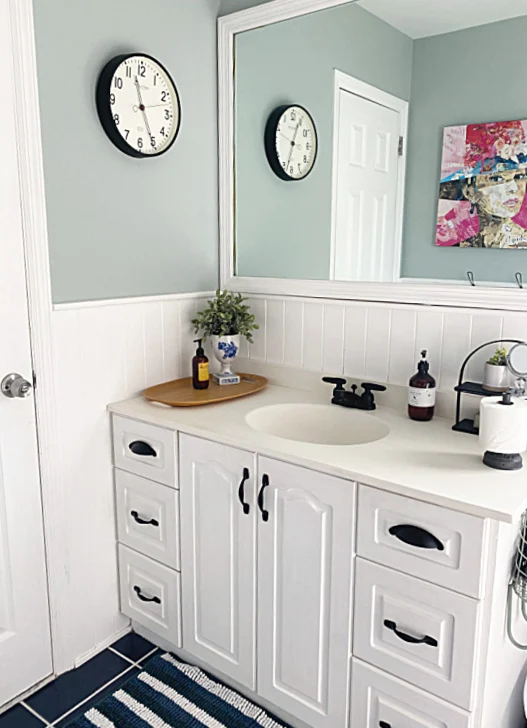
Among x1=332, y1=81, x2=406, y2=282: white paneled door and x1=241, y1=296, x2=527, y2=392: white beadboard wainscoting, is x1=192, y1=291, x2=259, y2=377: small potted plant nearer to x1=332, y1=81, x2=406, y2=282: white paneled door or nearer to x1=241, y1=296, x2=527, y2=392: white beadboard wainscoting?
x1=241, y1=296, x2=527, y2=392: white beadboard wainscoting

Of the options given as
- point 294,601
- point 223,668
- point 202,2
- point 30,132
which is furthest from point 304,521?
point 202,2

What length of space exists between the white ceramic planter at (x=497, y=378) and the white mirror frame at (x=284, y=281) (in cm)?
17

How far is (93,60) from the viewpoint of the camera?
1780 millimetres

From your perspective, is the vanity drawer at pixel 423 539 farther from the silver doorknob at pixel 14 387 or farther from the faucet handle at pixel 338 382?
the silver doorknob at pixel 14 387

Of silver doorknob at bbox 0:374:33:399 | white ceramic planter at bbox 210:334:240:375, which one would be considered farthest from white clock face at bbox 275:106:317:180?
silver doorknob at bbox 0:374:33:399

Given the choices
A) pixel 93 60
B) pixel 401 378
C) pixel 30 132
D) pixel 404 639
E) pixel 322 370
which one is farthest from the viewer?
pixel 322 370

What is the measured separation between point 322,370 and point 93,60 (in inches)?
47.4

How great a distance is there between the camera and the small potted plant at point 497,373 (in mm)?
1659

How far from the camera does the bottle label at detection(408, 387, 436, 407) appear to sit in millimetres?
1761

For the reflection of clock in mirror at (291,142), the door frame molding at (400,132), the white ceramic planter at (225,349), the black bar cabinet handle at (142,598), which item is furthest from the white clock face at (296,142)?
the black bar cabinet handle at (142,598)

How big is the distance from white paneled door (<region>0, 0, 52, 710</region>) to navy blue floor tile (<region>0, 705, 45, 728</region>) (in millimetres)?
41

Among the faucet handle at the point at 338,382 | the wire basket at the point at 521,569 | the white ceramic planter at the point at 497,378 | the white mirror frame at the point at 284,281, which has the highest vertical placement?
the white mirror frame at the point at 284,281

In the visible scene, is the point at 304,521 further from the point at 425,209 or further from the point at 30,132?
the point at 30,132

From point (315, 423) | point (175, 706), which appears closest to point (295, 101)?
point (315, 423)
